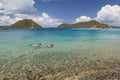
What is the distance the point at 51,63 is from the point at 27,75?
4.03 meters

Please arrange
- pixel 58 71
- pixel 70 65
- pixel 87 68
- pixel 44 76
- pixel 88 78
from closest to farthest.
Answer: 1. pixel 88 78
2. pixel 44 76
3. pixel 58 71
4. pixel 87 68
5. pixel 70 65

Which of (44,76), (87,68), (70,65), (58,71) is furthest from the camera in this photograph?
(70,65)

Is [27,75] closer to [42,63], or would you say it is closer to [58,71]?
[58,71]

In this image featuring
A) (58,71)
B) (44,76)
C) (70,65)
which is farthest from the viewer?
(70,65)

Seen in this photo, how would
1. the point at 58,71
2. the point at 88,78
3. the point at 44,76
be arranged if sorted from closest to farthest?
1. the point at 88,78
2. the point at 44,76
3. the point at 58,71

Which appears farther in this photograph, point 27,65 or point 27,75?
point 27,65

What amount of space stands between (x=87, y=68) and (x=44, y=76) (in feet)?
14.3

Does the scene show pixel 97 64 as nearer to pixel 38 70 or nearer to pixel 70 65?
pixel 70 65

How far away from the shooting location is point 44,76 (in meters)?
12.8

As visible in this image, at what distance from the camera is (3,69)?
14.3m

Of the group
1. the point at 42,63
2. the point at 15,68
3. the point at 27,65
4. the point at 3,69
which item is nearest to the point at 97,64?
the point at 42,63

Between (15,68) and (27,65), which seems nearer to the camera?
(15,68)

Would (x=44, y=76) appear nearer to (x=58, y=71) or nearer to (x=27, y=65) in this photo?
(x=58, y=71)

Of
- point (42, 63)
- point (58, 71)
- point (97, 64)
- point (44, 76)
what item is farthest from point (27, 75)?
point (97, 64)
